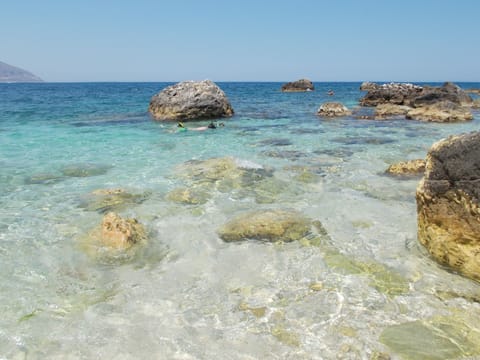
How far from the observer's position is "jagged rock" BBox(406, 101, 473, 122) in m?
23.7

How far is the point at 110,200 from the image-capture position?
812cm

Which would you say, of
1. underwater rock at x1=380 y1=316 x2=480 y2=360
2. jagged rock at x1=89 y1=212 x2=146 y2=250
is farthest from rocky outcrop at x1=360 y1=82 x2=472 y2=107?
underwater rock at x1=380 y1=316 x2=480 y2=360

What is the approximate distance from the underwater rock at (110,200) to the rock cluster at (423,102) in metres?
21.3

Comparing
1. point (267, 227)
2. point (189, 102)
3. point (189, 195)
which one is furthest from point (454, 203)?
point (189, 102)

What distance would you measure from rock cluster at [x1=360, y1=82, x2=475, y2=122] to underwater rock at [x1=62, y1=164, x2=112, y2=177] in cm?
→ 1997

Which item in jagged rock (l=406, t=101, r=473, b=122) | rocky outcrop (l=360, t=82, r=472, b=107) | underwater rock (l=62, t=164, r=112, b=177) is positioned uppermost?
rocky outcrop (l=360, t=82, r=472, b=107)

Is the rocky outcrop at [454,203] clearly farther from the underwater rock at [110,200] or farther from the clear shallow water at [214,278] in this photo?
the underwater rock at [110,200]

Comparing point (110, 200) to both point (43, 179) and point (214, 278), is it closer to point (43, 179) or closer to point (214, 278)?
point (43, 179)

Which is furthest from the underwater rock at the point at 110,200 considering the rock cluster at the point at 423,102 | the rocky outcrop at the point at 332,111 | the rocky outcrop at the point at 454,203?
the rock cluster at the point at 423,102

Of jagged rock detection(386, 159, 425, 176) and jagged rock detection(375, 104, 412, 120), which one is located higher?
jagged rock detection(375, 104, 412, 120)

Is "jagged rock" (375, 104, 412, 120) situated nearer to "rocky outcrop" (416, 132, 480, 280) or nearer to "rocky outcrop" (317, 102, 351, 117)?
"rocky outcrop" (317, 102, 351, 117)

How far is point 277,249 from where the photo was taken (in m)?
5.80

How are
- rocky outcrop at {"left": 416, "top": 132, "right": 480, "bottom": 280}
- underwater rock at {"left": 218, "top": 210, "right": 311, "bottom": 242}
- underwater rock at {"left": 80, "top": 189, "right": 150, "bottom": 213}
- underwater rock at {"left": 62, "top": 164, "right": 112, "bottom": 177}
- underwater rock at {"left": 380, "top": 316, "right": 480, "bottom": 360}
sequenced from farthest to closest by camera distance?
underwater rock at {"left": 62, "top": 164, "right": 112, "bottom": 177} < underwater rock at {"left": 80, "top": 189, "right": 150, "bottom": 213} < underwater rock at {"left": 218, "top": 210, "right": 311, "bottom": 242} < rocky outcrop at {"left": 416, "top": 132, "right": 480, "bottom": 280} < underwater rock at {"left": 380, "top": 316, "right": 480, "bottom": 360}

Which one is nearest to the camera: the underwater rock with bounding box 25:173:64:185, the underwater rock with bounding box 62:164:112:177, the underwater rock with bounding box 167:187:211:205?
the underwater rock with bounding box 167:187:211:205
